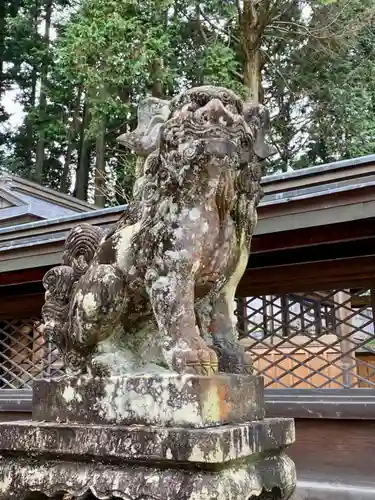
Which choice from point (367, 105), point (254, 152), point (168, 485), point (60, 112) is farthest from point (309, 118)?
point (168, 485)

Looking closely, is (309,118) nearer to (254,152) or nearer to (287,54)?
(287,54)

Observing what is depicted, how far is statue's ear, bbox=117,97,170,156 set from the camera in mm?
1958

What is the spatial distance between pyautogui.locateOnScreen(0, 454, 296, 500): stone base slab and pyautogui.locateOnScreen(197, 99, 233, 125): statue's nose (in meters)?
1.07

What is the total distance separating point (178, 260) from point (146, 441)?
55cm

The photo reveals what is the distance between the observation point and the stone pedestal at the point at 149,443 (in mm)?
1398

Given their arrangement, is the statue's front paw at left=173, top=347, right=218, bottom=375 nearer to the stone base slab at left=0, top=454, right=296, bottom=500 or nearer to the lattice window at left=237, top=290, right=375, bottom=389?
the stone base slab at left=0, top=454, right=296, bottom=500

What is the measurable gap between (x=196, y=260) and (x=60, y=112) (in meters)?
14.4

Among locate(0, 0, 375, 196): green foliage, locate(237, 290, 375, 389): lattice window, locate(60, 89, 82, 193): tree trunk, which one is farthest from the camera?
locate(60, 89, 82, 193): tree trunk

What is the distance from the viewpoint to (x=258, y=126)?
1895 mm

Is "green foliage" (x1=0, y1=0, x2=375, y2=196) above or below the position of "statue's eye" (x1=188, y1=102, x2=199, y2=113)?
above

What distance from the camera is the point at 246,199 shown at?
1808 mm

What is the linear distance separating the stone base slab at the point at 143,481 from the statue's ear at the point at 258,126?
108 cm

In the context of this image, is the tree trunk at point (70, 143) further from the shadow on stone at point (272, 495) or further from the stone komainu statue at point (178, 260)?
the shadow on stone at point (272, 495)

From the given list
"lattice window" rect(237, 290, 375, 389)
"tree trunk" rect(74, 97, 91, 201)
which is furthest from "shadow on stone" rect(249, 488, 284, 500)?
"tree trunk" rect(74, 97, 91, 201)
